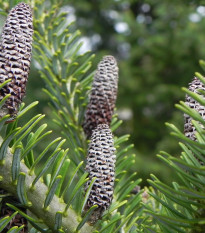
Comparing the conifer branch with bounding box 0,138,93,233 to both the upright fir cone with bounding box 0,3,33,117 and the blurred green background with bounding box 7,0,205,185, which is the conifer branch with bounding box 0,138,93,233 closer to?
the upright fir cone with bounding box 0,3,33,117

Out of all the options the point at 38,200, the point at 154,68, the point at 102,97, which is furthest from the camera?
the point at 154,68

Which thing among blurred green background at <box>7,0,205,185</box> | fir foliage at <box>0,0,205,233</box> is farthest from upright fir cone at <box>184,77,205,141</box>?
blurred green background at <box>7,0,205,185</box>

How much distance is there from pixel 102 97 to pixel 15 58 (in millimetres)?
200

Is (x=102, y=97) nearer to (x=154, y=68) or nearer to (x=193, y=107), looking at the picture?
(x=193, y=107)

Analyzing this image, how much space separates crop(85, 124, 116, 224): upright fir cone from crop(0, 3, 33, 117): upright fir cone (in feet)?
0.31

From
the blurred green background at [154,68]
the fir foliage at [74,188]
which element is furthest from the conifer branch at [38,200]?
the blurred green background at [154,68]

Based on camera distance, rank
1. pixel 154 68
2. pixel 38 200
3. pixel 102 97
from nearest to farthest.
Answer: pixel 38 200 → pixel 102 97 → pixel 154 68

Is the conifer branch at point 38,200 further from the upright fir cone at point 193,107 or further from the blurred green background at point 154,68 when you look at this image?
the blurred green background at point 154,68

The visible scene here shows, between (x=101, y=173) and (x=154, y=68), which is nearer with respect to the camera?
(x=101, y=173)

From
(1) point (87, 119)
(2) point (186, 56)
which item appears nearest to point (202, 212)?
(1) point (87, 119)

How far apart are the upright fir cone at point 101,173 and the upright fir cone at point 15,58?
0.09 m

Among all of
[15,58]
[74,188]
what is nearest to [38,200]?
[74,188]

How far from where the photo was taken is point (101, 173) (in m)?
0.37

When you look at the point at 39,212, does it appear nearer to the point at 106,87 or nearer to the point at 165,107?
the point at 106,87
